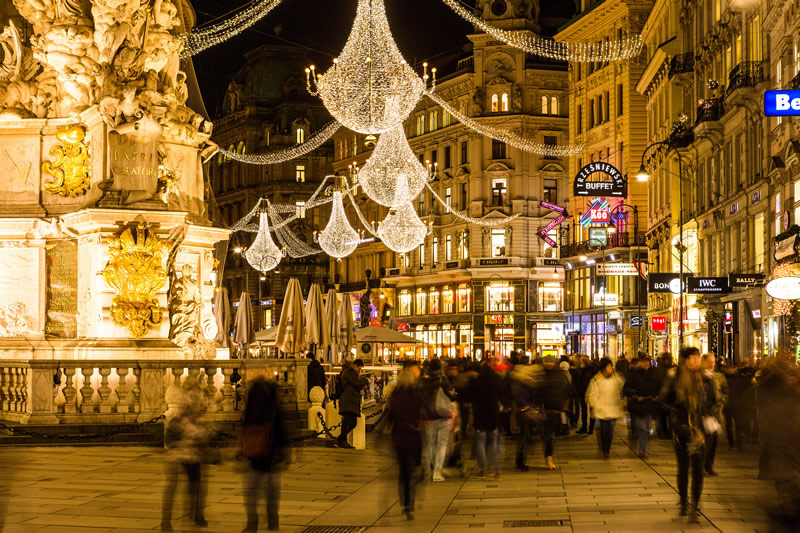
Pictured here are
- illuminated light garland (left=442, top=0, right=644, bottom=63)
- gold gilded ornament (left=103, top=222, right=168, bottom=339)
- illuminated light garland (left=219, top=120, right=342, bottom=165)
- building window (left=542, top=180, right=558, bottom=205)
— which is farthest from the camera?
building window (left=542, top=180, right=558, bottom=205)

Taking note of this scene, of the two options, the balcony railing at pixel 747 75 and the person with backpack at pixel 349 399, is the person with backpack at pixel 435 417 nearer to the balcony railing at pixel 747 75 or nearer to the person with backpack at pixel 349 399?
the person with backpack at pixel 349 399

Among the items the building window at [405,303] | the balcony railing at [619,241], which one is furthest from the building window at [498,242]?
the balcony railing at [619,241]

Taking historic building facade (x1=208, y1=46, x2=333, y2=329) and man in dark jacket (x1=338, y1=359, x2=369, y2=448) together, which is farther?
historic building facade (x1=208, y1=46, x2=333, y2=329)

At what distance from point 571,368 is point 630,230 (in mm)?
38844

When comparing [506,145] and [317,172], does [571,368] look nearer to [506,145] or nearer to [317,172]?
[506,145]

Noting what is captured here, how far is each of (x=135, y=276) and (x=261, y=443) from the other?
11340mm

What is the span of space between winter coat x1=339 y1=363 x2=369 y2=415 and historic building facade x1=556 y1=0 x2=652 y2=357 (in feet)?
130

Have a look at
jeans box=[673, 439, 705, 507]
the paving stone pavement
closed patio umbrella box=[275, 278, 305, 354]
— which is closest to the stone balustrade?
the paving stone pavement

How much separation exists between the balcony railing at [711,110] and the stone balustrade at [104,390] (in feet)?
91.6

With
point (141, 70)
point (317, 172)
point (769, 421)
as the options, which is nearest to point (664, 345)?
point (141, 70)

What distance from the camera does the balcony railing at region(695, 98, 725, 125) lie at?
45.0m

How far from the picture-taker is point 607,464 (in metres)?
20.5

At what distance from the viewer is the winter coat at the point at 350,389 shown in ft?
72.6

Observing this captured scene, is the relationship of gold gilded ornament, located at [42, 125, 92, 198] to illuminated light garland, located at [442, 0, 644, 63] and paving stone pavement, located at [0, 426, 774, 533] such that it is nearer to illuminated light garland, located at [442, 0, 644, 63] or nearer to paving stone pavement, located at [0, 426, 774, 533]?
paving stone pavement, located at [0, 426, 774, 533]
